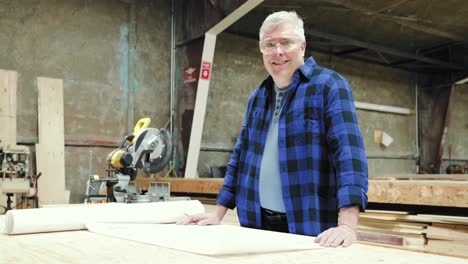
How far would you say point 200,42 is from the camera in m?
6.16

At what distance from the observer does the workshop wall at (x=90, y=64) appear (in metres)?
5.74

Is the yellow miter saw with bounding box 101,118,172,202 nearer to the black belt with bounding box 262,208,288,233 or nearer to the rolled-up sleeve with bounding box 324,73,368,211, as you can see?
the black belt with bounding box 262,208,288,233

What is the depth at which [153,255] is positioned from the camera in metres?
1.04

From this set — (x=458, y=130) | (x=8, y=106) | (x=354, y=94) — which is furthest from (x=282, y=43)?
(x=458, y=130)

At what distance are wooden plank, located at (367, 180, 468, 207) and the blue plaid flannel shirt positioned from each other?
1.34m

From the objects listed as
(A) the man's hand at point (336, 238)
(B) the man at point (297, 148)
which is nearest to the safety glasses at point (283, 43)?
(B) the man at point (297, 148)

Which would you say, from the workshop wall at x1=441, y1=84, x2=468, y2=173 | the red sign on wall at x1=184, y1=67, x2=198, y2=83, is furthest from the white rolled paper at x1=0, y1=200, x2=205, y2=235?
the workshop wall at x1=441, y1=84, x2=468, y2=173

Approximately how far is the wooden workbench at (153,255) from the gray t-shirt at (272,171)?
0.44 meters

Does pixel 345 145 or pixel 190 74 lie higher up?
pixel 190 74

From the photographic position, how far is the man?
1518 mm

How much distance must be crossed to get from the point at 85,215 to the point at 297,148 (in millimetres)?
779

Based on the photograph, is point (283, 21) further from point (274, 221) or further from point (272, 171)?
point (274, 221)

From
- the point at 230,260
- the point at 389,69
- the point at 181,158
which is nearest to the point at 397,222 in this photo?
the point at 230,260

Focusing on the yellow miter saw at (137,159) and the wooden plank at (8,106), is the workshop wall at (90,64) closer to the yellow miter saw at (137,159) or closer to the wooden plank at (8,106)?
the wooden plank at (8,106)
